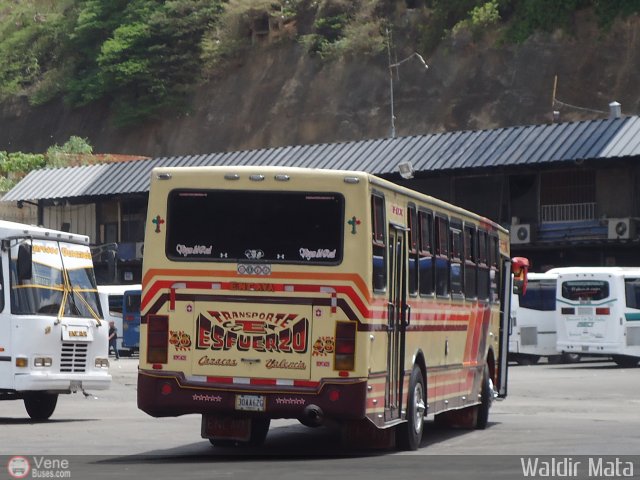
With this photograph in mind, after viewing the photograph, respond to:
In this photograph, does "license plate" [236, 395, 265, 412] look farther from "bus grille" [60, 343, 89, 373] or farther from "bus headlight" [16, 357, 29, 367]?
→ "bus grille" [60, 343, 89, 373]

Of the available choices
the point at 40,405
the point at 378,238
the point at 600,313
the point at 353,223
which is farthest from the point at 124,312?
the point at 353,223

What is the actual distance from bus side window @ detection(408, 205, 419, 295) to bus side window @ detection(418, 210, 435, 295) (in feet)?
0.52

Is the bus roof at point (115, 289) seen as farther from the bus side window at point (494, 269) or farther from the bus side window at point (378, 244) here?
the bus side window at point (378, 244)

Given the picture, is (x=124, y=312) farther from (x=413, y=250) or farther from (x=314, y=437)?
(x=413, y=250)

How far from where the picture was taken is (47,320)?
21.7 m

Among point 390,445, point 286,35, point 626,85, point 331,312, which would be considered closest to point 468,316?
point 390,445

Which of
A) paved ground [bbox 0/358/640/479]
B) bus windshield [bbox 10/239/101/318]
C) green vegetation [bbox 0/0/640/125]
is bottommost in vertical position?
paved ground [bbox 0/358/640/479]

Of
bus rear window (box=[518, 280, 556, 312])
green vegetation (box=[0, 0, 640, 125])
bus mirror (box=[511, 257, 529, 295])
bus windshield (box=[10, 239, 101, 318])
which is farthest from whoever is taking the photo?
green vegetation (box=[0, 0, 640, 125])

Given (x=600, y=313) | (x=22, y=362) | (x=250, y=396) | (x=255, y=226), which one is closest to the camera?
(x=250, y=396)

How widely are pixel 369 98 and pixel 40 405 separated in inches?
2559

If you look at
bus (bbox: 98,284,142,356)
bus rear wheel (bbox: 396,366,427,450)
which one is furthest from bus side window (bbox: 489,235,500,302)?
bus (bbox: 98,284,142,356)

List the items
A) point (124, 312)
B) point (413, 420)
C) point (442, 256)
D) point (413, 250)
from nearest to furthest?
point (413, 420)
point (413, 250)
point (442, 256)
point (124, 312)

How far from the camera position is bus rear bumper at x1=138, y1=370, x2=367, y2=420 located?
14719 millimetres

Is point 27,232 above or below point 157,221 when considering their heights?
above
